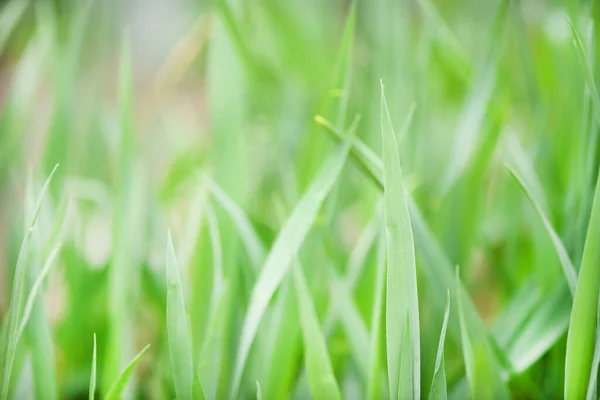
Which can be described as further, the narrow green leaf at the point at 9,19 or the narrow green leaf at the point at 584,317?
the narrow green leaf at the point at 9,19

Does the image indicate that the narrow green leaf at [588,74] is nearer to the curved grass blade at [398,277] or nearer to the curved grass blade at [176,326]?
the curved grass blade at [398,277]

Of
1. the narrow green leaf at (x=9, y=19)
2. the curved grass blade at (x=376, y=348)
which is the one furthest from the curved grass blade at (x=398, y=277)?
the narrow green leaf at (x=9, y=19)

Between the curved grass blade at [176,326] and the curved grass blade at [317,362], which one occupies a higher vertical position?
the curved grass blade at [176,326]

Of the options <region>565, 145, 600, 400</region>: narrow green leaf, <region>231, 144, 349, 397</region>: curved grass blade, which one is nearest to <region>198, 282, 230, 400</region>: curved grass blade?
<region>231, 144, 349, 397</region>: curved grass blade

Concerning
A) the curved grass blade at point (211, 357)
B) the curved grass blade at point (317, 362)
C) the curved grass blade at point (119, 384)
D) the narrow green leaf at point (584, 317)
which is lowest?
the narrow green leaf at point (584, 317)

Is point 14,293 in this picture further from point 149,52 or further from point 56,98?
point 149,52

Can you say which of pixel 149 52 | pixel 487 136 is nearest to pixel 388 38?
pixel 487 136
